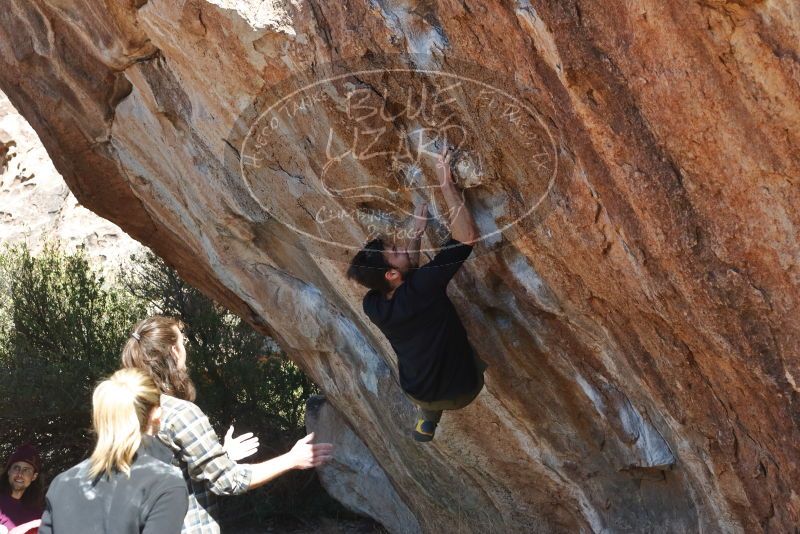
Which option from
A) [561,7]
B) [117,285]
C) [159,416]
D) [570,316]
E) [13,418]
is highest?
[117,285]

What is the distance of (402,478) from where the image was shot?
638 cm

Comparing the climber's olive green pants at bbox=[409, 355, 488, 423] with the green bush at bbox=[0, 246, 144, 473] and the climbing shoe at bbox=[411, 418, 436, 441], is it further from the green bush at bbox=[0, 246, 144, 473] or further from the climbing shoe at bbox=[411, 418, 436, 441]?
the green bush at bbox=[0, 246, 144, 473]

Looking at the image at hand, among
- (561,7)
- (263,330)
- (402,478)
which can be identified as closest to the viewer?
(561,7)

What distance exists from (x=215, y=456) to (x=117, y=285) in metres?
8.28

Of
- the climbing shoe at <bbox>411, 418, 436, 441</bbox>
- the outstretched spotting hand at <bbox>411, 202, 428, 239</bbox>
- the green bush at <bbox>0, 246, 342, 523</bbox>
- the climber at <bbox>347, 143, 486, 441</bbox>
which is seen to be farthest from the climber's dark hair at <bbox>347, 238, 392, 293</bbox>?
the green bush at <bbox>0, 246, 342, 523</bbox>

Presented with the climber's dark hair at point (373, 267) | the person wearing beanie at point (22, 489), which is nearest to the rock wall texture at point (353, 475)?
the person wearing beanie at point (22, 489)

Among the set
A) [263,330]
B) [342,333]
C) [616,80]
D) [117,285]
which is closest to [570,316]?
[616,80]

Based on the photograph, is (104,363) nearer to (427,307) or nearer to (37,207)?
(37,207)

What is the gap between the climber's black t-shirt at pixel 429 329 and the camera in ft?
11.9

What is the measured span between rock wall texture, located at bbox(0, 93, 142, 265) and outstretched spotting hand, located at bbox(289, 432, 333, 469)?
976cm

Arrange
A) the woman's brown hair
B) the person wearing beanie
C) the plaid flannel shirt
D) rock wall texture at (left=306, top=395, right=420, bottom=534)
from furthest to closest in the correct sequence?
1. rock wall texture at (left=306, top=395, right=420, bottom=534)
2. the person wearing beanie
3. the woman's brown hair
4. the plaid flannel shirt

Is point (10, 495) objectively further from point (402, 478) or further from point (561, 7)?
point (561, 7)

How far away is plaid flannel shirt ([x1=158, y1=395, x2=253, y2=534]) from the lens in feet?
10.2

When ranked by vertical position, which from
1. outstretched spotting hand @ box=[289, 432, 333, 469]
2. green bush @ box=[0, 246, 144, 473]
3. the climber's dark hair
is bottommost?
outstretched spotting hand @ box=[289, 432, 333, 469]
